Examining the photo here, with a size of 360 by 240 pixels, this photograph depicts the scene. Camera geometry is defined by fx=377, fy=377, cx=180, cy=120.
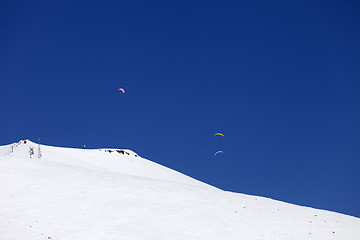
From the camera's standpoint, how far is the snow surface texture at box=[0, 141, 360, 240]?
2367cm

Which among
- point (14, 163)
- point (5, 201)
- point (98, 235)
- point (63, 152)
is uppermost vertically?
point (63, 152)

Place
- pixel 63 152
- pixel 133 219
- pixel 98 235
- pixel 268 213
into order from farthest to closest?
pixel 63 152, pixel 268 213, pixel 133 219, pixel 98 235

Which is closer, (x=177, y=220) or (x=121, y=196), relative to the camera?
(x=177, y=220)

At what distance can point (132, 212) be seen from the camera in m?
26.5

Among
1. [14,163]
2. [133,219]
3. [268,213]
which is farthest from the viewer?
[14,163]

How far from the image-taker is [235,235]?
2391cm

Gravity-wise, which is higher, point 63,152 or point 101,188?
point 63,152

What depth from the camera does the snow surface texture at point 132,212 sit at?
23.7m

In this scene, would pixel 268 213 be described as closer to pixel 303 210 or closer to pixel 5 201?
pixel 303 210

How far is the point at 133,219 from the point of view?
25406mm

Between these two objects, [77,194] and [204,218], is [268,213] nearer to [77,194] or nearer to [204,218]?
[204,218]

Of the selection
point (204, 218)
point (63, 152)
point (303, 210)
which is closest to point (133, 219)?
point (204, 218)

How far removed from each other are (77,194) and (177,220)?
8.60 m

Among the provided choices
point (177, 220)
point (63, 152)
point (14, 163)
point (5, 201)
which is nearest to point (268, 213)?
point (177, 220)
